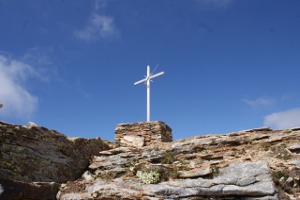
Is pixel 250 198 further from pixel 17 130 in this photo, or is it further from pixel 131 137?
pixel 17 130

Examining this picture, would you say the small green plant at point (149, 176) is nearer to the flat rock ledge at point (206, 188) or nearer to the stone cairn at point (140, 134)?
the flat rock ledge at point (206, 188)

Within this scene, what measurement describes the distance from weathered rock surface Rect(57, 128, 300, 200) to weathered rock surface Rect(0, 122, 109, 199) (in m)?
0.66

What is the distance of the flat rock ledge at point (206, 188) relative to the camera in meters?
11.1

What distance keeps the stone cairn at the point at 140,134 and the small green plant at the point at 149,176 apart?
12.7 feet

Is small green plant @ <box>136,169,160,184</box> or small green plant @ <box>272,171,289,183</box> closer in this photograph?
small green plant @ <box>272,171,289,183</box>

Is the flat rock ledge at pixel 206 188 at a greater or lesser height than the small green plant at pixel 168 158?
lesser

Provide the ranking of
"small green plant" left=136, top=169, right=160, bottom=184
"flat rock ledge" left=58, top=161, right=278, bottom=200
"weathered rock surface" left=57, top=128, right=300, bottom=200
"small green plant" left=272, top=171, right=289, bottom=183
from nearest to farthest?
"flat rock ledge" left=58, top=161, right=278, bottom=200
"weathered rock surface" left=57, top=128, right=300, bottom=200
"small green plant" left=272, top=171, right=289, bottom=183
"small green plant" left=136, top=169, right=160, bottom=184

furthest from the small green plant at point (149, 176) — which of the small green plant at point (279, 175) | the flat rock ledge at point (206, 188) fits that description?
the small green plant at point (279, 175)

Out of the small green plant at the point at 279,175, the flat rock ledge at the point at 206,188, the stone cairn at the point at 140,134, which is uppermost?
the stone cairn at the point at 140,134

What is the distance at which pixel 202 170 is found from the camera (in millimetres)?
12609

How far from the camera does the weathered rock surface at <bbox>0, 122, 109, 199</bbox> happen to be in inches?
482

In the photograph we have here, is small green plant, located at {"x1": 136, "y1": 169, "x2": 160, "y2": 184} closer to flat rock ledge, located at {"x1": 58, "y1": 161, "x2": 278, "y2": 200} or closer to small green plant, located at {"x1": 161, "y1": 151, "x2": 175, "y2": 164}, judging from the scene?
flat rock ledge, located at {"x1": 58, "y1": 161, "x2": 278, "y2": 200}

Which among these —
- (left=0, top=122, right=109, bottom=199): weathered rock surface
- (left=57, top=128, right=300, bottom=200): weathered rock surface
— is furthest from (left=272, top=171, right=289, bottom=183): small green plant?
(left=0, top=122, right=109, bottom=199): weathered rock surface

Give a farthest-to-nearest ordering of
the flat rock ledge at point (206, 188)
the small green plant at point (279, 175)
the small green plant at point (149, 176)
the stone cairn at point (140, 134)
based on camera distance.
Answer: the stone cairn at point (140, 134)
the small green plant at point (149, 176)
the small green plant at point (279, 175)
the flat rock ledge at point (206, 188)
